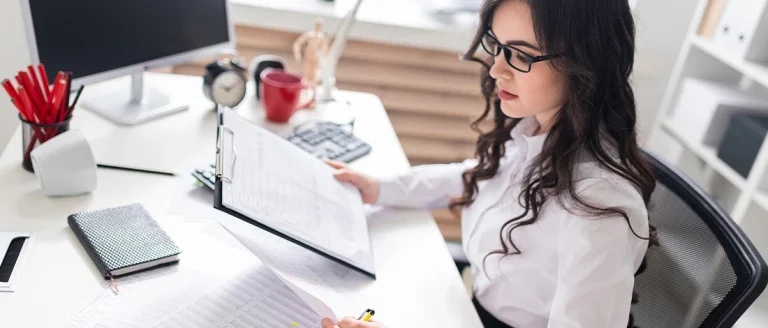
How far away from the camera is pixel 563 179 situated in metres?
1.00

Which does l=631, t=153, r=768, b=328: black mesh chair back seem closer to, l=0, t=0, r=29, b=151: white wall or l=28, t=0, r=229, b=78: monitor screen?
l=28, t=0, r=229, b=78: monitor screen

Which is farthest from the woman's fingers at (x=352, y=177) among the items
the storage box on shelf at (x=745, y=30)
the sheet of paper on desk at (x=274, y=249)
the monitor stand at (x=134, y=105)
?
the storage box on shelf at (x=745, y=30)

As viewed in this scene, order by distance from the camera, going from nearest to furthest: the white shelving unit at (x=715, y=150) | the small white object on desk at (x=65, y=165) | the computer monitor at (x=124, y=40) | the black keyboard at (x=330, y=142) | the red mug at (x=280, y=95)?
the small white object on desk at (x=65, y=165)
the computer monitor at (x=124, y=40)
the black keyboard at (x=330, y=142)
the red mug at (x=280, y=95)
the white shelving unit at (x=715, y=150)

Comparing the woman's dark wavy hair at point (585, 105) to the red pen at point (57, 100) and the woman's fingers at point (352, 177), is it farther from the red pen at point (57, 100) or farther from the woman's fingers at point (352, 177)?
the red pen at point (57, 100)

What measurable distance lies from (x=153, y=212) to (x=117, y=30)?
0.43 m

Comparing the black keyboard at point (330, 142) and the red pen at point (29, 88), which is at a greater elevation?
the red pen at point (29, 88)

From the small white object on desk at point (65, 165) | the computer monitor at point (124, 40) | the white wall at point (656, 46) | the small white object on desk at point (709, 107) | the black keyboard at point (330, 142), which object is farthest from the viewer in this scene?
the white wall at point (656, 46)

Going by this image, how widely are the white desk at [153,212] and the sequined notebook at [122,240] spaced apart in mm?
19

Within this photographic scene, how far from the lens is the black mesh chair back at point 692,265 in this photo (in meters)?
0.89

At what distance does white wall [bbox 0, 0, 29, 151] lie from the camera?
1.50 m

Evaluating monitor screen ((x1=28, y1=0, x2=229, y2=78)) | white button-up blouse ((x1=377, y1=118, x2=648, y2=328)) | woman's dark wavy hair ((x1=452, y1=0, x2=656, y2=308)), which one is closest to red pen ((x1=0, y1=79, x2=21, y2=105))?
monitor screen ((x1=28, y1=0, x2=229, y2=78))

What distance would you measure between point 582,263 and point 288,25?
1270 mm

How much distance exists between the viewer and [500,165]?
4.15 ft

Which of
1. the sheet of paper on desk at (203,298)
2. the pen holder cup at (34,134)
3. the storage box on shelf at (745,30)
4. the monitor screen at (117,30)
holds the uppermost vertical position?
the storage box on shelf at (745,30)
